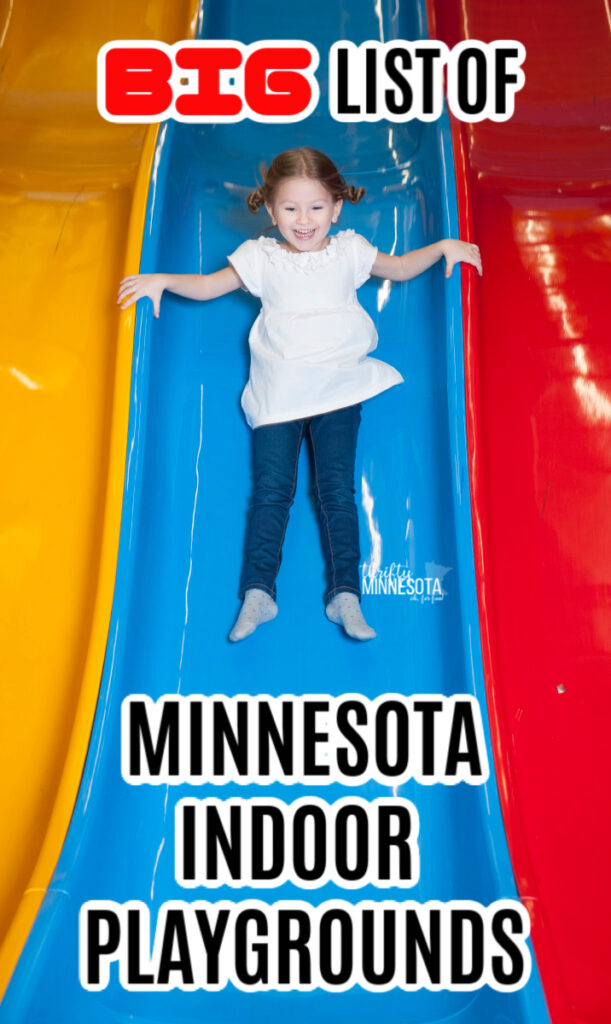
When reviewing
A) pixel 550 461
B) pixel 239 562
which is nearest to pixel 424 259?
pixel 550 461

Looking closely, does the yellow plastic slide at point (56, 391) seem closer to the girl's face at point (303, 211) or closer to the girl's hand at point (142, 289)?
the girl's hand at point (142, 289)

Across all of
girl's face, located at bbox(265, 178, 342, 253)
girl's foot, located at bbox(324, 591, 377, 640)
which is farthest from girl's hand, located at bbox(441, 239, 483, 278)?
girl's foot, located at bbox(324, 591, 377, 640)

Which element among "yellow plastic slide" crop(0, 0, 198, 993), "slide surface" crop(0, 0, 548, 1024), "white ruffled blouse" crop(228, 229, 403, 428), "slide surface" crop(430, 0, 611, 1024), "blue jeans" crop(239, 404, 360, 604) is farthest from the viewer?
"white ruffled blouse" crop(228, 229, 403, 428)

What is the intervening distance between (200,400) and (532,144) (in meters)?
1.31

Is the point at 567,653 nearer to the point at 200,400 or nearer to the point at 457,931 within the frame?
the point at 457,931

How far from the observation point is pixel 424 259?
219cm

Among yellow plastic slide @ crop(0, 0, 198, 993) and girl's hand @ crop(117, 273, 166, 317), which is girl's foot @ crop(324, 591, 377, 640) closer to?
yellow plastic slide @ crop(0, 0, 198, 993)

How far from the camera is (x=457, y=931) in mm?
1563

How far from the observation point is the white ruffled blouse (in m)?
2.06

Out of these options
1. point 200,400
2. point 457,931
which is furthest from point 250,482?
point 457,931

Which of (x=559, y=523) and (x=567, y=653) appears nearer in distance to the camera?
(x=567, y=653)

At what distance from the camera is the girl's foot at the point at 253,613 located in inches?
71.7

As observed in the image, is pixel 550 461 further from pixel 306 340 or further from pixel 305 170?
pixel 305 170

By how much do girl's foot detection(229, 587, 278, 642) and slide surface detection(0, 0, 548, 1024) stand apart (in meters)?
0.06
